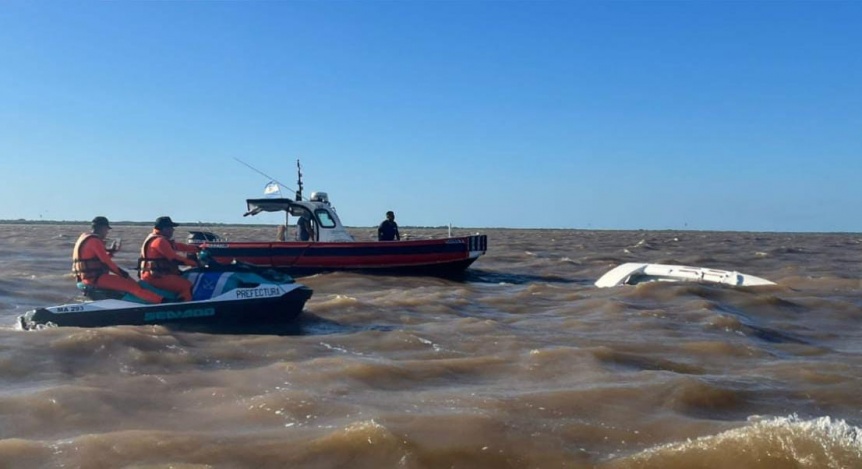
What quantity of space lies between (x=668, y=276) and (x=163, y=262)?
12587 mm

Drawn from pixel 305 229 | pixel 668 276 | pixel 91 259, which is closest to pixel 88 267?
pixel 91 259

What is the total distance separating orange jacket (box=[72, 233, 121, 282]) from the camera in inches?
446

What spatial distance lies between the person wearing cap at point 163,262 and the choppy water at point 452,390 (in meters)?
0.94

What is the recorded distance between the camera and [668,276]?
19453 millimetres

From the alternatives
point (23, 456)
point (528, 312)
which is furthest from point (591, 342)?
point (23, 456)

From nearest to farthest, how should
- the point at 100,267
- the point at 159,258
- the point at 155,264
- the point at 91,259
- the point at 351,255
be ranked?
the point at 91,259
the point at 100,267
the point at 159,258
the point at 155,264
the point at 351,255

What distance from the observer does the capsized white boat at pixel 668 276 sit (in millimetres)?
18594

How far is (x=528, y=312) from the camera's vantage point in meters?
14.6

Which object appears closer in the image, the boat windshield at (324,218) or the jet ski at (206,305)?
the jet ski at (206,305)

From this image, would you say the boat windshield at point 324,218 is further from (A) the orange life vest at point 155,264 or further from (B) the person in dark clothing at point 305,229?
(A) the orange life vest at point 155,264

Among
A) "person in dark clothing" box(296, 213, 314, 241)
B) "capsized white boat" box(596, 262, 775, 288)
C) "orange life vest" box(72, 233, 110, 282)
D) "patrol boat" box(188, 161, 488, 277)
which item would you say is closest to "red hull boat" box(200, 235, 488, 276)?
"patrol boat" box(188, 161, 488, 277)

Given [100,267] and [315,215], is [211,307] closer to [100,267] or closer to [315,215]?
[100,267]

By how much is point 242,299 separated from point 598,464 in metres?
7.62

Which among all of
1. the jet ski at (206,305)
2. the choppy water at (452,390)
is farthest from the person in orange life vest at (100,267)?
the choppy water at (452,390)
